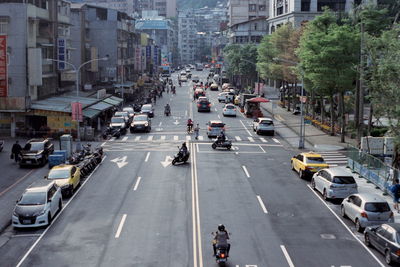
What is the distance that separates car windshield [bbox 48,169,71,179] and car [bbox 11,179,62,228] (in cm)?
383

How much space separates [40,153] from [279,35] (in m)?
52.8

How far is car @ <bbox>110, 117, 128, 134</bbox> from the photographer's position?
Answer: 181 ft

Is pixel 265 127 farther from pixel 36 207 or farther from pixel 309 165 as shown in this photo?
pixel 36 207

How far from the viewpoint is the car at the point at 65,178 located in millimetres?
30594

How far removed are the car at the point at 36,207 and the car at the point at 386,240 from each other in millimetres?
13713

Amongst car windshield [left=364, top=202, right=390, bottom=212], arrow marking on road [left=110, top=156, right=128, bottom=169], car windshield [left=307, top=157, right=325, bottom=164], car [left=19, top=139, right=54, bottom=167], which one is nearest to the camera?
car windshield [left=364, top=202, right=390, bottom=212]

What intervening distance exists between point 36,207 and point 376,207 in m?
14.8

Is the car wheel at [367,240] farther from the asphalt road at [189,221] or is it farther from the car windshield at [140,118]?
the car windshield at [140,118]

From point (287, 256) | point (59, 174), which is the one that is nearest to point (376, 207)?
point (287, 256)

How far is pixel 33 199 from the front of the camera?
25.8 metres

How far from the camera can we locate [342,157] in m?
44.4

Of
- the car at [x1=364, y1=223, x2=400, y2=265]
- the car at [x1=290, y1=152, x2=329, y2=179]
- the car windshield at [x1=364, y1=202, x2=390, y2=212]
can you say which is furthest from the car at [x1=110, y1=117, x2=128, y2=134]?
the car at [x1=364, y1=223, x2=400, y2=265]

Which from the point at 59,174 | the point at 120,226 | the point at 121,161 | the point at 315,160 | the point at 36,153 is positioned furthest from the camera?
the point at 121,161

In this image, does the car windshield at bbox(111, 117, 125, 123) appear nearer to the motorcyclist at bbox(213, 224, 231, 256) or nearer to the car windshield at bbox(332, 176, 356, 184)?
the car windshield at bbox(332, 176, 356, 184)
